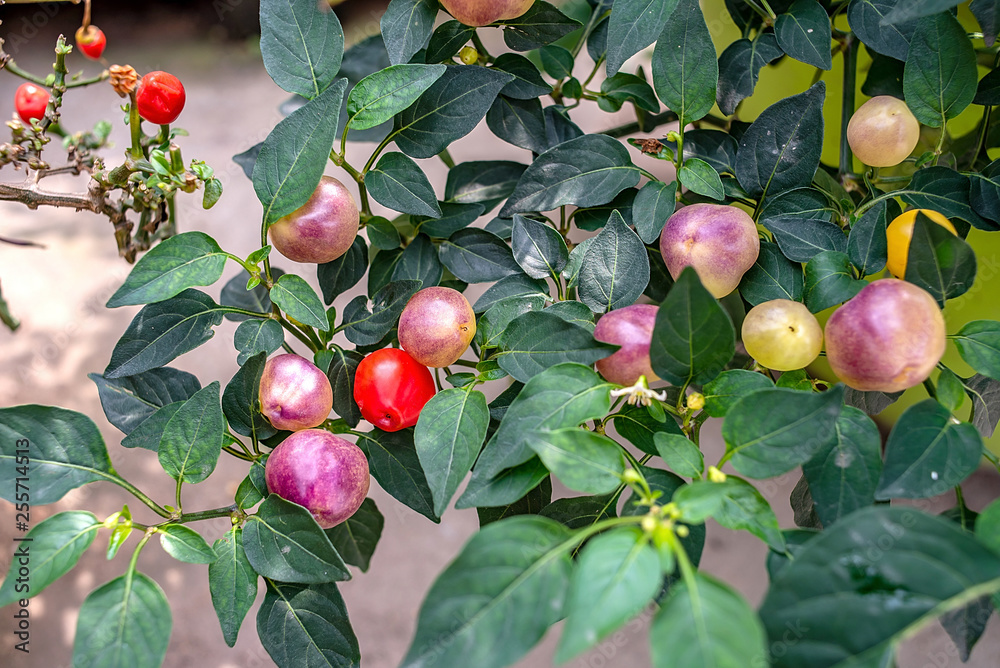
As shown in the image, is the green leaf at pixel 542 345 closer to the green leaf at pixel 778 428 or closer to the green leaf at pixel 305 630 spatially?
the green leaf at pixel 778 428

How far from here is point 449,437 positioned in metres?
0.44

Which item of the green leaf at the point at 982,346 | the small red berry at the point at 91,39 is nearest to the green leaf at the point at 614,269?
the green leaf at the point at 982,346

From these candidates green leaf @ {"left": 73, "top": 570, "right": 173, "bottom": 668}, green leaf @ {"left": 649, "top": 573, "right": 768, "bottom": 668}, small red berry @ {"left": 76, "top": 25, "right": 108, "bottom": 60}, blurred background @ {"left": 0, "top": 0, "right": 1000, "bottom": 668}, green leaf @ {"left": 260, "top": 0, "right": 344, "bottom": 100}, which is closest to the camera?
green leaf @ {"left": 649, "top": 573, "right": 768, "bottom": 668}

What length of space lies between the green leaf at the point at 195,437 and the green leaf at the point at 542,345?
0.70 feet

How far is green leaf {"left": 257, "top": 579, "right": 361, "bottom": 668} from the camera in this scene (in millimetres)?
490

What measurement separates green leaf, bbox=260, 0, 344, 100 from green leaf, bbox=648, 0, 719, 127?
0.86 feet

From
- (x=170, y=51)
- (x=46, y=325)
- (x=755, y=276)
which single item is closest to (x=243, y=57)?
(x=170, y=51)

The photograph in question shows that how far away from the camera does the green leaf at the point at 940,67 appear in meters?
0.47

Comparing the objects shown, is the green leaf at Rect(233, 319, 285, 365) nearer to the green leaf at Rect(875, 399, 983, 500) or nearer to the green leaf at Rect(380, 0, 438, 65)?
the green leaf at Rect(380, 0, 438, 65)

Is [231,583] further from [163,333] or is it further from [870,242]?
[870,242]

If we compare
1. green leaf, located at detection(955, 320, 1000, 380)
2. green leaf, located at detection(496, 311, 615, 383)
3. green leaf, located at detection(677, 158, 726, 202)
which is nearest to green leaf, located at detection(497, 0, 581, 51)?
green leaf, located at detection(677, 158, 726, 202)

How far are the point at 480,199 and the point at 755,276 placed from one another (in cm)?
28

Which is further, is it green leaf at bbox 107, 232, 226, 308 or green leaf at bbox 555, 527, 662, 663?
green leaf at bbox 107, 232, 226, 308

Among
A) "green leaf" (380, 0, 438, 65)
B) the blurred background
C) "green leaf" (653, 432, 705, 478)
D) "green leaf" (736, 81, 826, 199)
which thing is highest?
"green leaf" (380, 0, 438, 65)
